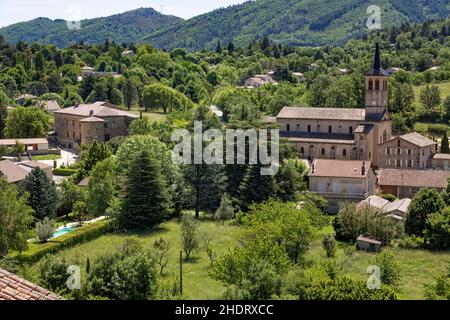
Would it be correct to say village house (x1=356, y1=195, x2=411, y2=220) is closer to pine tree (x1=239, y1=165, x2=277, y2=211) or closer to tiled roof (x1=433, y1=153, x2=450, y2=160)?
pine tree (x1=239, y1=165, x2=277, y2=211)

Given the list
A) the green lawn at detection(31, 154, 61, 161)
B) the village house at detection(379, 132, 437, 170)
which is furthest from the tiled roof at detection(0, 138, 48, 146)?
the village house at detection(379, 132, 437, 170)

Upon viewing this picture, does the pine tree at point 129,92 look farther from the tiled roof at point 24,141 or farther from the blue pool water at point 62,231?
the blue pool water at point 62,231

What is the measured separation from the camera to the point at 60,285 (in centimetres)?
2083

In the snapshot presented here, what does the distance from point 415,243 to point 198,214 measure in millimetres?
12496

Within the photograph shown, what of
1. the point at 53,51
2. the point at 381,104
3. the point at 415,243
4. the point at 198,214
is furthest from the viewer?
the point at 53,51

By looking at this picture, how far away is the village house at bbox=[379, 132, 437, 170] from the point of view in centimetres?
5169

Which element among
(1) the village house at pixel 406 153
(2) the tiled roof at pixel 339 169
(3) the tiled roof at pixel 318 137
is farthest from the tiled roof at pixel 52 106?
(2) the tiled roof at pixel 339 169

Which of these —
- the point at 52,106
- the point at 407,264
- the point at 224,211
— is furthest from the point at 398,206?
the point at 52,106

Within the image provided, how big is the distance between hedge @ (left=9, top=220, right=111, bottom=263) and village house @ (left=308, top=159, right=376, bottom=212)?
15.0m

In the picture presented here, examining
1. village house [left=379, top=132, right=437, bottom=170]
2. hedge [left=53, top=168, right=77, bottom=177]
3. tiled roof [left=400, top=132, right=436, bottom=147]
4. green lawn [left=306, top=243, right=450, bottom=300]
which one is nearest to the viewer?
green lawn [left=306, top=243, right=450, bottom=300]

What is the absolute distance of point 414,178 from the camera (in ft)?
147
